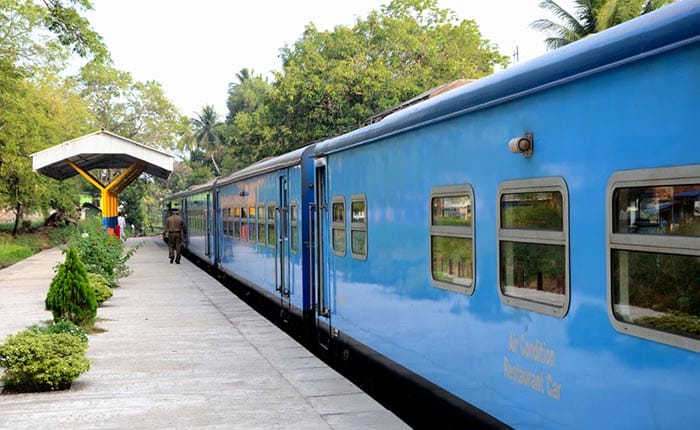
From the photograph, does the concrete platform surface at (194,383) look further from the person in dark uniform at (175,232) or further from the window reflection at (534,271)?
the person in dark uniform at (175,232)

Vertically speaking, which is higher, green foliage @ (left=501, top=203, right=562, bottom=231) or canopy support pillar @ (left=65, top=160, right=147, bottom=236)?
canopy support pillar @ (left=65, top=160, right=147, bottom=236)

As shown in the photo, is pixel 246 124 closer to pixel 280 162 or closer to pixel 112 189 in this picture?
pixel 112 189

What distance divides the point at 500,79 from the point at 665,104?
1682 mm

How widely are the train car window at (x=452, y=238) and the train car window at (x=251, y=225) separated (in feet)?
34.3

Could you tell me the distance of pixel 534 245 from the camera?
4.63m

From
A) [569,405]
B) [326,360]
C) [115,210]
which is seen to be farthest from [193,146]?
[569,405]

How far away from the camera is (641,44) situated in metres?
3.55

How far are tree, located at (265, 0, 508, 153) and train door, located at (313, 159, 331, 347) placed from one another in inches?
960

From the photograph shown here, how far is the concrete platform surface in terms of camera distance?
711 centimetres

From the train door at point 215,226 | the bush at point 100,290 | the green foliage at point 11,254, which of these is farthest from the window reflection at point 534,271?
the green foliage at point 11,254

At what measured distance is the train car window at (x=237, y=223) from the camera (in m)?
19.2

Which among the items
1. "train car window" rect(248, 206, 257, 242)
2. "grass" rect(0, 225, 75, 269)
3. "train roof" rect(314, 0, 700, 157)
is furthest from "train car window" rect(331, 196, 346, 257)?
"grass" rect(0, 225, 75, 269)

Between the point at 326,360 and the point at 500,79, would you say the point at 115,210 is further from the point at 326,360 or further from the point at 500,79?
the point at 500,79

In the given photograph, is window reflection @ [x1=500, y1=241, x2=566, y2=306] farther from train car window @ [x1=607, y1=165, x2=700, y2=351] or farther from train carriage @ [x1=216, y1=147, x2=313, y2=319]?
train carriage @ [x1=216, y1=147, x2=313, y2=319]
